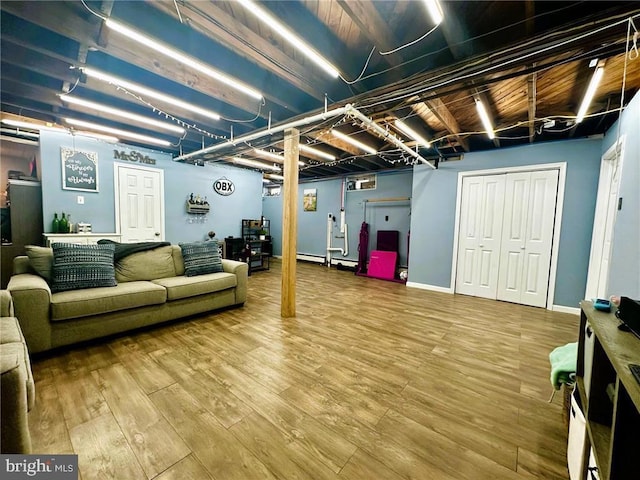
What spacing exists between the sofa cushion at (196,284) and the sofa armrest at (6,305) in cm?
111

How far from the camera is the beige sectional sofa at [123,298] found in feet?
6.79

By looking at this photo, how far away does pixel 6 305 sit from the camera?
1.83 metres

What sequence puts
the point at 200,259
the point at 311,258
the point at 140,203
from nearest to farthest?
the point at 200,259 < the point at 140,203 < the point at 311,258

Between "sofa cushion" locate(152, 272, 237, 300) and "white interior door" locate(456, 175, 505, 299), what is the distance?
4.12 m

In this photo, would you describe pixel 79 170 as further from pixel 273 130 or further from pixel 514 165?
pixel 514 165

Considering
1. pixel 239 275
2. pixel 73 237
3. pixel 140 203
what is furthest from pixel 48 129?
pixel 239 275

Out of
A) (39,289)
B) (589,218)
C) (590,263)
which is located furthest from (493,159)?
(39,289)

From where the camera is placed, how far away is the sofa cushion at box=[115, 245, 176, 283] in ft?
9.67

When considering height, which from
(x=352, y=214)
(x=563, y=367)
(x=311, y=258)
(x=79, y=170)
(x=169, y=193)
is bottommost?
(x=311, y=258)

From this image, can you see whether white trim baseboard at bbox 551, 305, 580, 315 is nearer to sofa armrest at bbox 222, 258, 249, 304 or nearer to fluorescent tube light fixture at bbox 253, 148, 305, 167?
sofa armrest at bbox 222, 258, 249, 304

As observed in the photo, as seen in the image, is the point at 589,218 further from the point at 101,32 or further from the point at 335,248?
the point at 101,32

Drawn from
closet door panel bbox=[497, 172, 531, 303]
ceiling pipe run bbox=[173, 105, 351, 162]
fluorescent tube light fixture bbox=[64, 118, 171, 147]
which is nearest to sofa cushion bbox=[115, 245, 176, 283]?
ceiling pipe run bbox=[173, 105, 351, 162]

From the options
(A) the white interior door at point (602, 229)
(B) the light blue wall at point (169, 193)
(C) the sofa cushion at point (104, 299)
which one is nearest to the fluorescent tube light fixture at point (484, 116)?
(A) the white interior door at point (602, 229)

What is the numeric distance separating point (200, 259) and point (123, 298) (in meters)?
1.02
